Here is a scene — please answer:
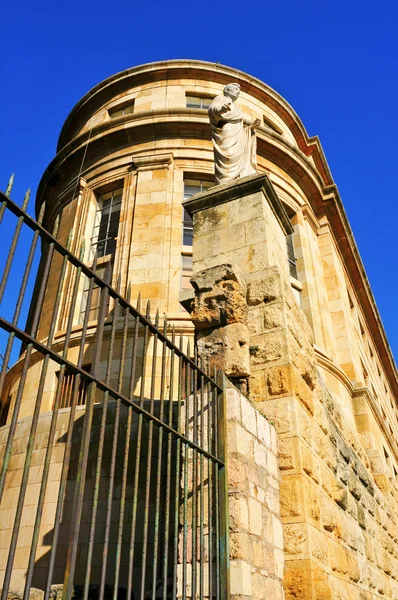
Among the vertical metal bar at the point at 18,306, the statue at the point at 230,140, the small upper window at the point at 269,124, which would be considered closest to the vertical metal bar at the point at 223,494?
the vertical metal bar at the point at 18,306

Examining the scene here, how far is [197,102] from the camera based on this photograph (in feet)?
51.6

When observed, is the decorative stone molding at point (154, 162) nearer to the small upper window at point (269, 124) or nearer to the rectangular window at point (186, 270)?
the rectangular window at point (186, 270)

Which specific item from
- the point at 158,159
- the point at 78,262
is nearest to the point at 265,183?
the point at 78,262

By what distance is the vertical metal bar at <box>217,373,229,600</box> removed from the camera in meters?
3.29

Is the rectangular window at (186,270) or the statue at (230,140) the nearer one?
the statue at (230,140)

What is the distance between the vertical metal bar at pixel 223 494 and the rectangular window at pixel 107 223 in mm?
9686

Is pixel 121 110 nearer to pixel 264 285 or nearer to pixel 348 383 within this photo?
pixel 348 383

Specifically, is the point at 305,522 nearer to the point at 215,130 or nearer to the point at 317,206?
the point at 215,130

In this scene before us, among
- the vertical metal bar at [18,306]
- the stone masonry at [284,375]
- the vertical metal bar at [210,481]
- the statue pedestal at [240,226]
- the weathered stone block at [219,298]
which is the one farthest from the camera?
the statue pedestal at [240,226]

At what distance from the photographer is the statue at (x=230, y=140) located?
6.50 m

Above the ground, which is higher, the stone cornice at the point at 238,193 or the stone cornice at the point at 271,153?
the stone cornice at the point at 271,153

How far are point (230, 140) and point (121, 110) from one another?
35.1ft

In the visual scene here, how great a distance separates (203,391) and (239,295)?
1.30 metres

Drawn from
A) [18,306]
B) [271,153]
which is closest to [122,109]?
[271,153]
